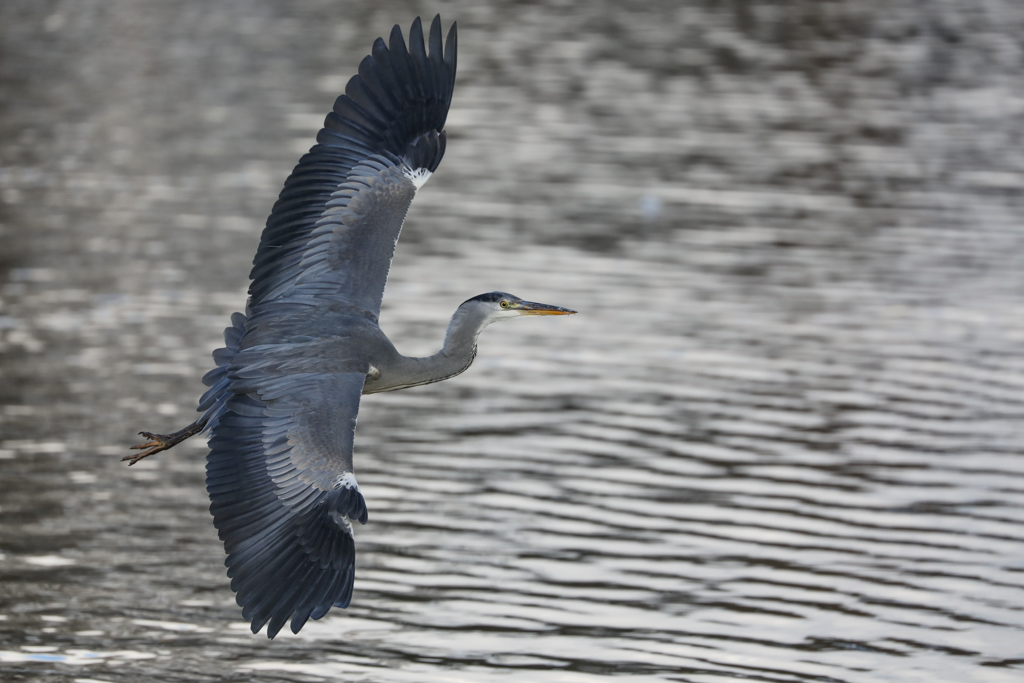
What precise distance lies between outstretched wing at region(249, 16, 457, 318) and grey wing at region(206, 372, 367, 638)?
0.69 meters

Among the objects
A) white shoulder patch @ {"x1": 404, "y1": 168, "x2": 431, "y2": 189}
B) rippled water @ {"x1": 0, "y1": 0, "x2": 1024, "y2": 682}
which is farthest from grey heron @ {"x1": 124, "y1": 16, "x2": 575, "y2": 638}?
rippled water @ {"x1": 0, "y1": 0, "x2": 1024, "y2": 682}

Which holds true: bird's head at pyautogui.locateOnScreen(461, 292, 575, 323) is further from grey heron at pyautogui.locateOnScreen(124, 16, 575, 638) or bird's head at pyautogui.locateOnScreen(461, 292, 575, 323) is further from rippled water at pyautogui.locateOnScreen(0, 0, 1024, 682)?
rippled water at pyautogui.locateOnScreen(0, 0, 1024, 682)

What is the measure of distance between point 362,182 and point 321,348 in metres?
0.91

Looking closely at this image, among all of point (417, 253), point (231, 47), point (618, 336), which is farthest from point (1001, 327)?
point (231, 47)

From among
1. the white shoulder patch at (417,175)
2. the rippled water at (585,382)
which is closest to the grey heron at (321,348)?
the white shoulder patch at (417,175)

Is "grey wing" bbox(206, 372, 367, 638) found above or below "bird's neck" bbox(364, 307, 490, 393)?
below

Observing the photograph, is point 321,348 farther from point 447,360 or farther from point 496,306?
point 496,306

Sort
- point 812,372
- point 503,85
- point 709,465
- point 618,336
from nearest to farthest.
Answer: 1. point 709,465
2. point 812,372
3. point 618,336
4. point 503,85

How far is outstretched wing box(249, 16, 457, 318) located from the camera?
769 cm

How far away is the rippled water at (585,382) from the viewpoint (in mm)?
8320

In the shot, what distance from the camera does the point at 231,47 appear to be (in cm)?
2728

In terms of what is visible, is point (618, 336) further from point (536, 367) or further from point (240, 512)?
point (240, 512)

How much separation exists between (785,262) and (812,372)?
10.4ft

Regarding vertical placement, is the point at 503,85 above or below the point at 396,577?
above
